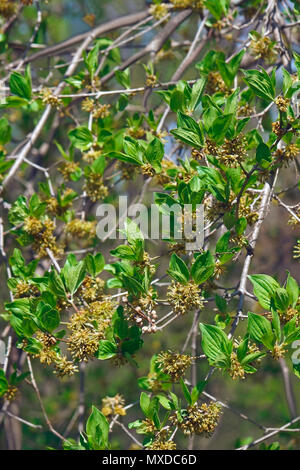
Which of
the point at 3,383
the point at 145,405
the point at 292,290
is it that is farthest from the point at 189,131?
the point at 3,383

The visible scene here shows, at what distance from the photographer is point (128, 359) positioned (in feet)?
4.18

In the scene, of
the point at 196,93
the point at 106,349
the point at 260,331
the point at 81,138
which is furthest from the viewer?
Answer: the point at 81,138

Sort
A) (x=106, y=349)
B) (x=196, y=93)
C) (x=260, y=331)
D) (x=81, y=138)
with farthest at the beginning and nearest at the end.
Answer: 1. (x=81, y=138)
2. (x=196, y=93)
3. (x=106, y=349)
4. (x=260, y=331)

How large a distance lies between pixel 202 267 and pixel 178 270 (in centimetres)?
5

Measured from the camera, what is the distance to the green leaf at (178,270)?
1155 millimetres

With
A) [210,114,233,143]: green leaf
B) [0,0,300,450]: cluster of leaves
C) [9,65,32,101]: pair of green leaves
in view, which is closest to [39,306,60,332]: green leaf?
[0,0,300,450]: cluster of leaves

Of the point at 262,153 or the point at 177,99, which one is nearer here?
the point at 262,153

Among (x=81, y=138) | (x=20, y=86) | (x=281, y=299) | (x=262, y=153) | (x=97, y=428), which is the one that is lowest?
(x=97, y=428)

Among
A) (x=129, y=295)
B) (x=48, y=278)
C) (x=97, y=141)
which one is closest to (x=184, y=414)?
(x=129, y=295)

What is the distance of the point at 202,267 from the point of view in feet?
3.78

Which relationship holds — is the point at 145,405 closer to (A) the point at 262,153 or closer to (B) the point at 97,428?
(B) the point at 97,428

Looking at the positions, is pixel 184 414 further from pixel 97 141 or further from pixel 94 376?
pixel 94 376

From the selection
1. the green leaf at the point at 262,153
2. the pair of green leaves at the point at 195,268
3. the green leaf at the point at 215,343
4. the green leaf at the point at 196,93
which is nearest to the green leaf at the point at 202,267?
the pair of green leaves at the point at 195,268

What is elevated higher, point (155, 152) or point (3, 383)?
point (155, 152)
